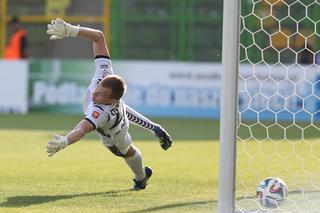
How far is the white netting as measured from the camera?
7.46m

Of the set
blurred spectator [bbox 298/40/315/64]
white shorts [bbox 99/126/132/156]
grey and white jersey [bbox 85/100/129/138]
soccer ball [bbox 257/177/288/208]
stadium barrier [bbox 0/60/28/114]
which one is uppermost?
grey and white jersey [bbox 85/100/129/138]

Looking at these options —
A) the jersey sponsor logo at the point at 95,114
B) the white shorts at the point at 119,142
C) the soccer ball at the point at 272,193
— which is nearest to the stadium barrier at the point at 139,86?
the white shorts at the point at 119,142

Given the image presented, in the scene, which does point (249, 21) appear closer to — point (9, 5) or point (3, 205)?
point (9, 5)

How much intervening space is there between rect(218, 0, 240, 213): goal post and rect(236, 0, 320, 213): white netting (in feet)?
1.16

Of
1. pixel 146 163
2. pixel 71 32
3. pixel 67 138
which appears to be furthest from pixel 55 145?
pixel 146 163

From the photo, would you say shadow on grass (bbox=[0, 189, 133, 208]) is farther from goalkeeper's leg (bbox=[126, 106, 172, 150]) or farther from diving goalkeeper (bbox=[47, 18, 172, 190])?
goalkeeper's leg (bbox=[126, 106, 172, 150])

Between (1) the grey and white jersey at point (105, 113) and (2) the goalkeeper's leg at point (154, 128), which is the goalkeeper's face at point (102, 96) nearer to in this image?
(1) the grey and white jersey at point (105, 113)

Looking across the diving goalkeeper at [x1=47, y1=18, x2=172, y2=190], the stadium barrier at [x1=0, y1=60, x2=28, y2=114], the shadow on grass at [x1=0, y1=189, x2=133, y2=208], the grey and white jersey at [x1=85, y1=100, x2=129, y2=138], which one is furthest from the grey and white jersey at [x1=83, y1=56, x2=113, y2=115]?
the stadium barrier at [x1=0, y1=60, x2=28, y2=114]

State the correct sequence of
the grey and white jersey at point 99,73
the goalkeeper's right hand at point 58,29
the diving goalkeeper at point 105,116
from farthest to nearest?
the grey and white jersey at point 99,73, the goalkeeper's right hand at point 58,29, the diving goalkeeper at point 105,116

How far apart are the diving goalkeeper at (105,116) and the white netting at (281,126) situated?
3.26 feet

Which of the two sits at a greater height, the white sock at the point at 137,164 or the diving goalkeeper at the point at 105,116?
the diving goalkeeper at the point at 105,116

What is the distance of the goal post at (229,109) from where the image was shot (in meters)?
6.05

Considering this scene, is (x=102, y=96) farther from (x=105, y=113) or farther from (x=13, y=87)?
(x=13, y=87)

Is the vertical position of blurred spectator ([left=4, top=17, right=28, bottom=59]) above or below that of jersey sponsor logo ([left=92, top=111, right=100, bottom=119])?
below
